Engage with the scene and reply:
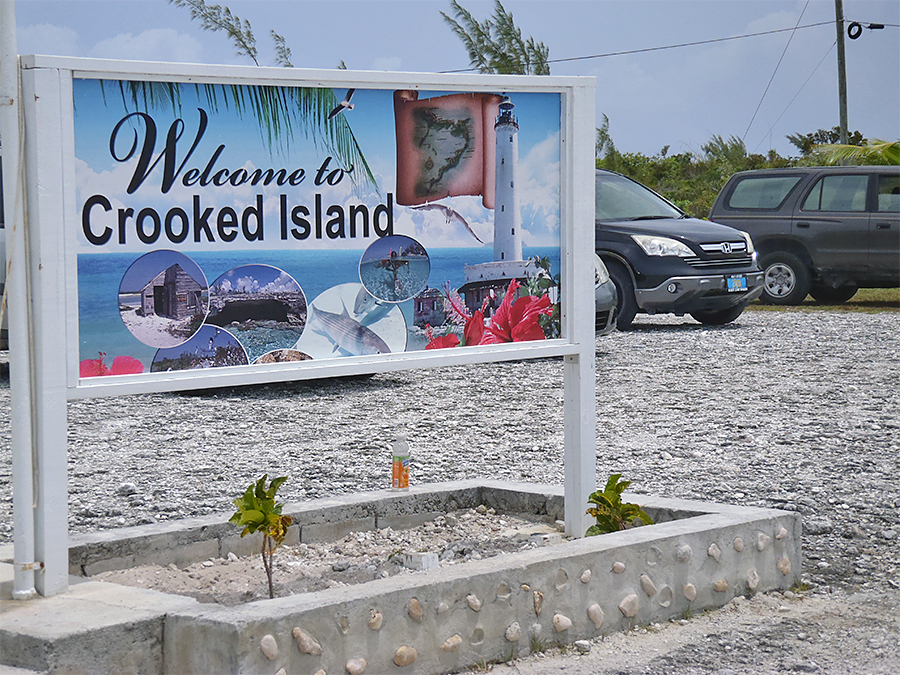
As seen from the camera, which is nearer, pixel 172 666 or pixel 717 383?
pixel 172 666

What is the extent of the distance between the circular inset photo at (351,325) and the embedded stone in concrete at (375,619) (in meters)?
1.11

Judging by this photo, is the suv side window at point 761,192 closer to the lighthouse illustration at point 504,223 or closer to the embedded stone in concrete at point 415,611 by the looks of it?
the lighthouse illustration at point 504,223

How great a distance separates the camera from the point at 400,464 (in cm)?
494

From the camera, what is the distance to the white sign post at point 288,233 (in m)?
3.41

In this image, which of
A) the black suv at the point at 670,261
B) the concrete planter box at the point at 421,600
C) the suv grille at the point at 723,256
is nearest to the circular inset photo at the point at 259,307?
the concrete planter box at the point at 421,600

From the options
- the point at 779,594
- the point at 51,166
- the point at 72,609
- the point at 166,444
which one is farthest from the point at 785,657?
the point at 166,444

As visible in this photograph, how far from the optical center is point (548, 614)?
3.72 metres

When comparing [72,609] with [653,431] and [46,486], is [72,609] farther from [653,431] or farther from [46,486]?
[653,431]

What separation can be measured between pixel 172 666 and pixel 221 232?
4.75 ft

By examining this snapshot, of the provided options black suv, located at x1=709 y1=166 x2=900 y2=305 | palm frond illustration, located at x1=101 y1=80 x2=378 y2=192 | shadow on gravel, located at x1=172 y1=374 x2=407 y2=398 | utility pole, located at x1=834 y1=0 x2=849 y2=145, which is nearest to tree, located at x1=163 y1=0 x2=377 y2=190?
palm frond illustration, located at x1=101 y1=80 x2=378 y2=192

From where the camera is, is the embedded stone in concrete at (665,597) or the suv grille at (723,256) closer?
the embedded stone in concrete at (665,597)

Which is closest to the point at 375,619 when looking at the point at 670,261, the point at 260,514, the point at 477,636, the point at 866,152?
the point at 477,636

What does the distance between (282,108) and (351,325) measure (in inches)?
32.4

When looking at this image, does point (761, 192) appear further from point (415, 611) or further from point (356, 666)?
point (356, 666)
